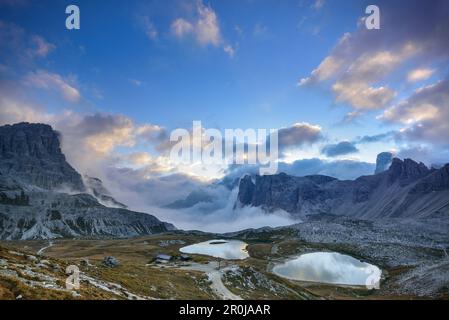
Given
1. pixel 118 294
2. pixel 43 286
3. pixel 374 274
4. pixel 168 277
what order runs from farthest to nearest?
pixel 374 274 < pixel 168 277 < pixel 118 294 < pixel 43 286

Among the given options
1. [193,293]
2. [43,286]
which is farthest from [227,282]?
[43,286]

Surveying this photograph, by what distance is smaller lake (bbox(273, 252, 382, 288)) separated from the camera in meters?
142

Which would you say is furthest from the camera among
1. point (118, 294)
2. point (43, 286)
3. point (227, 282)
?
point (227, 282)

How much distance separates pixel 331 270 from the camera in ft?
518

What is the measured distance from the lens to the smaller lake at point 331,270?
467 ft
